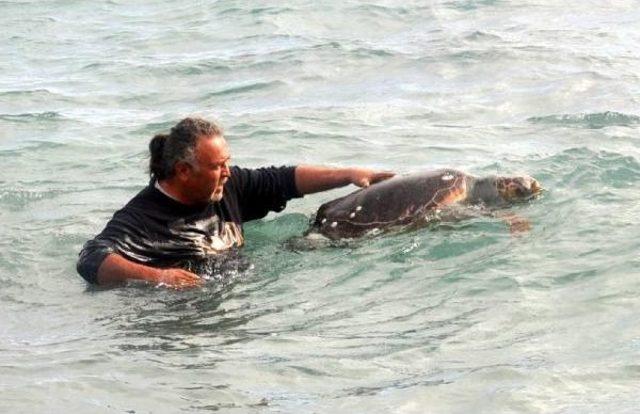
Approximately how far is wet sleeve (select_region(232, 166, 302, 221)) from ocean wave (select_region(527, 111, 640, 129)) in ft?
10.8

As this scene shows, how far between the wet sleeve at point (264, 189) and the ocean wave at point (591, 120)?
3.30 m

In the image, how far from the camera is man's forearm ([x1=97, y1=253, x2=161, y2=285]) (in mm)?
6574

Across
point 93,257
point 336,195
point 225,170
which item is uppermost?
point 225,170

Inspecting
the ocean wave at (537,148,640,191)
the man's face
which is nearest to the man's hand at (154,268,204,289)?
the man's face

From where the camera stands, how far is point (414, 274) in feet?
21.5

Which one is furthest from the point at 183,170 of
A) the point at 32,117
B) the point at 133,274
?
the point at 32,117

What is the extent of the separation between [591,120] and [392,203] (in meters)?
3.46

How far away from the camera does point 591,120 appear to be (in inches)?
396

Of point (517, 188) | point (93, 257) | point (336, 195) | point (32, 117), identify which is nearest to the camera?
point (93, 257)

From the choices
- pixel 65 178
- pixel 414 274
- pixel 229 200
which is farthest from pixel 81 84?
pixel 414 274

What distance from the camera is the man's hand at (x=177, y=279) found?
660 centimetres

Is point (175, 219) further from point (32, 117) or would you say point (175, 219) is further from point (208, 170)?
point (32, 117)

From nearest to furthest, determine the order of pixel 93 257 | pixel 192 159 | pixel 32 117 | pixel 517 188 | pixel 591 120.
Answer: pixel 93 257 < pixel 192 159 < pixel 517 188 < pixel 591 120 < pixel 32 117

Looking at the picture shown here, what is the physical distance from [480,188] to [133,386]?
305cm
